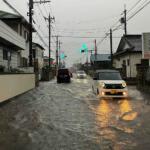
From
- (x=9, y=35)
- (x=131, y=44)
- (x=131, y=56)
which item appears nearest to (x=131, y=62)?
(x=131, y=56)

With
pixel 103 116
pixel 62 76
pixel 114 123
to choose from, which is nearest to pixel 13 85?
pixel 103 116

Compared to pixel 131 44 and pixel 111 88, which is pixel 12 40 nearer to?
pixel 111 88

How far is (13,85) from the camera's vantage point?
21.1 meters

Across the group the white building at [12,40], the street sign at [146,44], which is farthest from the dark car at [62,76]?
the street sign at [146,44]

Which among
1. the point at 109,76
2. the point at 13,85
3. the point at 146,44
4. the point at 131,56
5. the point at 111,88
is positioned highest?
the point at 146,44

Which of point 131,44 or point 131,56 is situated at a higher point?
point 131,44

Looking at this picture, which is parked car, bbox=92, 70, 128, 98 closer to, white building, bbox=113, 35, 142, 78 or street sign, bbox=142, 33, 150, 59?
street sign, bbox=142, 33, 150, 59

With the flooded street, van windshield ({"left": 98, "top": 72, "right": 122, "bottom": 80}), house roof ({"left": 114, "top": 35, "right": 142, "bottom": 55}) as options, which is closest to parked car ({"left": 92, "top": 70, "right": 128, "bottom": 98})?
van windshield ({"left": 98, "top": 72, "right": 122, "bottom": 80})

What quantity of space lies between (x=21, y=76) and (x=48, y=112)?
10373 mm

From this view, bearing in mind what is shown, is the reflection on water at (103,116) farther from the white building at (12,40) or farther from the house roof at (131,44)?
the house roof at (131,44)

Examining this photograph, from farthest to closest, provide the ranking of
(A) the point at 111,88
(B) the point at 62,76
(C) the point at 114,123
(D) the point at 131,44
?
(B) the point at 62,76 → (D) the point at 131,44 → (A) the point at 111,88 → (C) the point at 114,123

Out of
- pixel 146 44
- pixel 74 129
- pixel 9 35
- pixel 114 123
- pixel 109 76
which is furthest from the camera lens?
pixel 146 44

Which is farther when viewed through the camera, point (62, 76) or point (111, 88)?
point (62, 76)

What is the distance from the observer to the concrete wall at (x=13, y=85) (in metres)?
17.8
